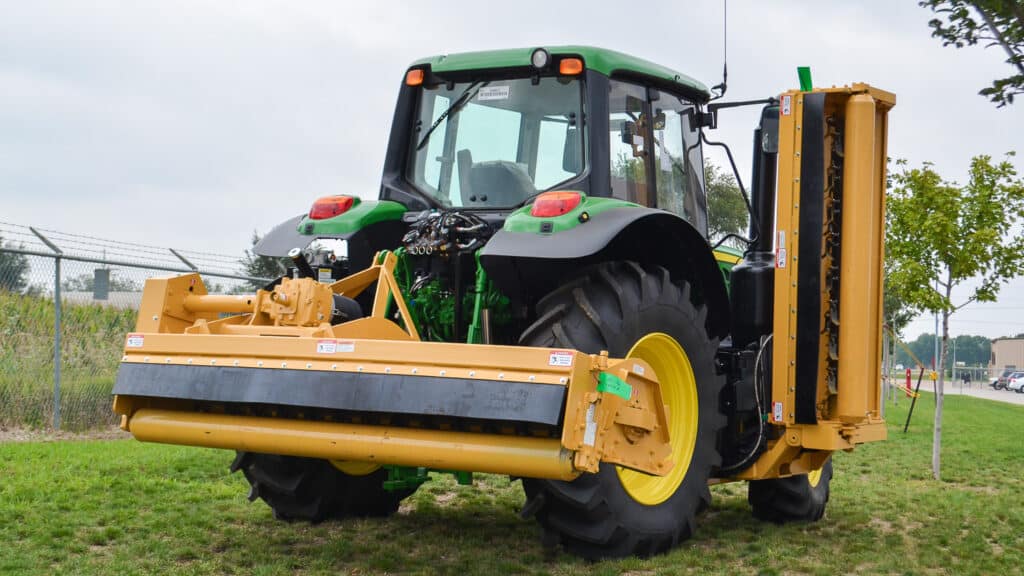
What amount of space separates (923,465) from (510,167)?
8.09m

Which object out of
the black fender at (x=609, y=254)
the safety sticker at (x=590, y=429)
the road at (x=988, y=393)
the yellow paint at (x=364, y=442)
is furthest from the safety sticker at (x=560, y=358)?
the road at (x=988, y=393)

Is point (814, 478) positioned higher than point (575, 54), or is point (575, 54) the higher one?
point (575, 54)

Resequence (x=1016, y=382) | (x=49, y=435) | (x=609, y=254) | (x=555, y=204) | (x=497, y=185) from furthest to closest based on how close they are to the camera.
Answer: (x=1016, y=382) < (x=49, y=435) < (x=497, y=185) < (x=609, y=254) < (x=555, y=204)

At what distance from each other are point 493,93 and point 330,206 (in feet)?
4.01

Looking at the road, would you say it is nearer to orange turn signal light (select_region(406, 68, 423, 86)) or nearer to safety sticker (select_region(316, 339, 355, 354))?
orange turn signal light (select_region(406, 68, 423, 86))

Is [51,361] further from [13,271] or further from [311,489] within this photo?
[311,489]

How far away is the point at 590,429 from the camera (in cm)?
473

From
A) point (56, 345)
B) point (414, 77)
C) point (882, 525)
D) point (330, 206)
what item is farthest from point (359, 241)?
point (56, 345)

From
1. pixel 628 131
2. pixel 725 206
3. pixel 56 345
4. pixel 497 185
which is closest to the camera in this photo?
pixel 497 185

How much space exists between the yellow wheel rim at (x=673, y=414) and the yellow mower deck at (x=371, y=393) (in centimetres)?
47

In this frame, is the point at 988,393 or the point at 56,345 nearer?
the point at 56,345

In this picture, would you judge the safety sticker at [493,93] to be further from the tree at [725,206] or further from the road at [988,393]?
the road at [988,393]

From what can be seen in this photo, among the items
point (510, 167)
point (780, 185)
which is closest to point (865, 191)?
point (780, 185)

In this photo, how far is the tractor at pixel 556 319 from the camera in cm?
491
